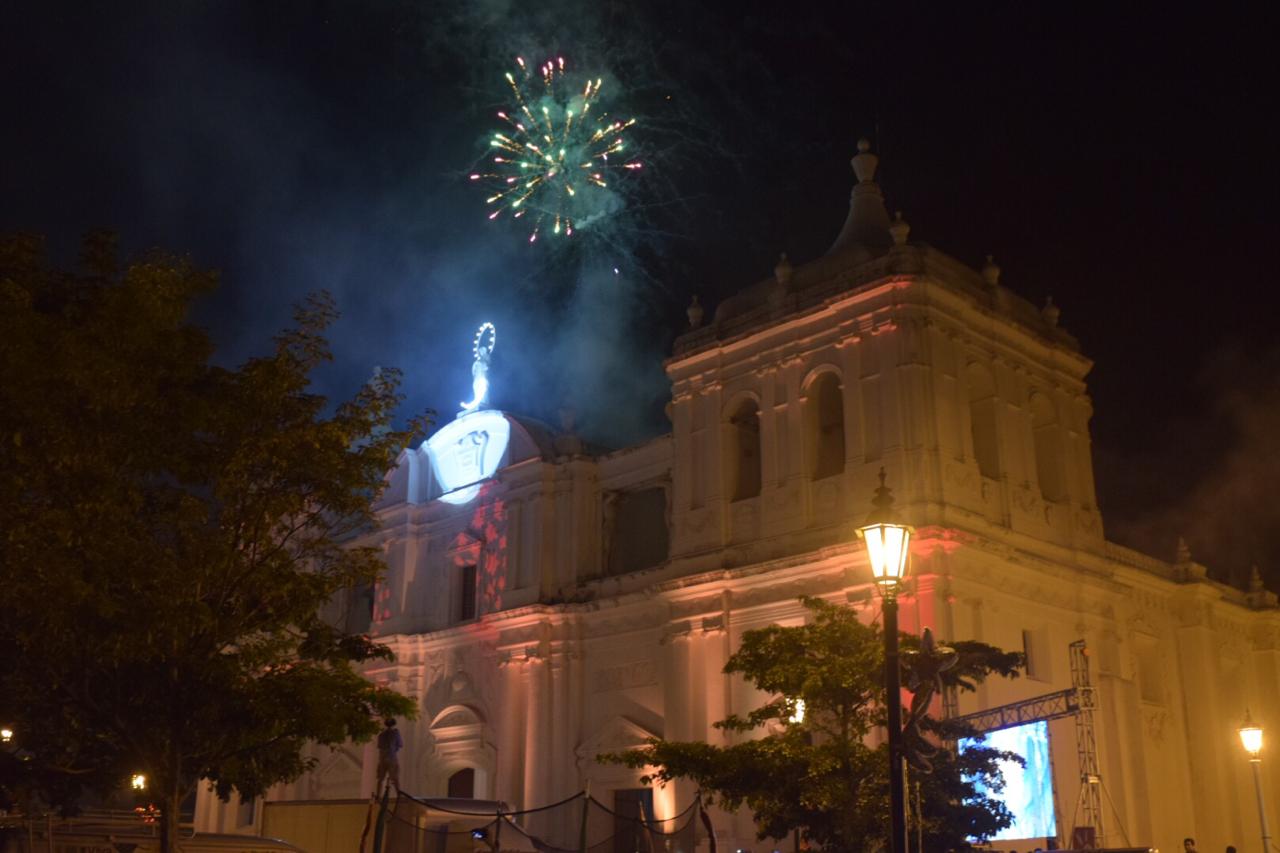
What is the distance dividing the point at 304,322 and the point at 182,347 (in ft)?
5.58

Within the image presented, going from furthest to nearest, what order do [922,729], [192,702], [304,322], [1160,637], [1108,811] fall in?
[1160,637], [1108,811], [922,729], [304,322], [192,702]

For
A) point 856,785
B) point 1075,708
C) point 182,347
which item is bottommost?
point 856,785

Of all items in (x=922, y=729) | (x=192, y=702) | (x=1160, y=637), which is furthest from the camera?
(x=1160, y=637)

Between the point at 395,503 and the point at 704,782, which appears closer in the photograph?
the point at 704,782

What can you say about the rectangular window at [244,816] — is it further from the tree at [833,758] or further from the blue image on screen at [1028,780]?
the blue image on screen at [1028,780]

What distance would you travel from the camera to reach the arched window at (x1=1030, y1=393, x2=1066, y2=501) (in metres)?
28.3

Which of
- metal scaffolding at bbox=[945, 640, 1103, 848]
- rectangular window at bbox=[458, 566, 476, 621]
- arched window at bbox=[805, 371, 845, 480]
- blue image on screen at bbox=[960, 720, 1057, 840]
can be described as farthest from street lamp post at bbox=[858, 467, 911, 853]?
rectangular window at bbox=[458, 566, 476, 621]

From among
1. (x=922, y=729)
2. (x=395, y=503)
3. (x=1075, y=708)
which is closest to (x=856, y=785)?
(x=922, y=729)

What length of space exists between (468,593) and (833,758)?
20535 mm

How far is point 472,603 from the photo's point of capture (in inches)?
1401

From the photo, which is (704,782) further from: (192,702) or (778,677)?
(192,702)

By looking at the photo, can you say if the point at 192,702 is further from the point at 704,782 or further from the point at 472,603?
the point at 472,603

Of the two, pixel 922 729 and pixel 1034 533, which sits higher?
pixel 1034 533

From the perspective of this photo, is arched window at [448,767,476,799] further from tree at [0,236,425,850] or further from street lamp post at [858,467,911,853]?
street lamp post at [858,467,911,853]
